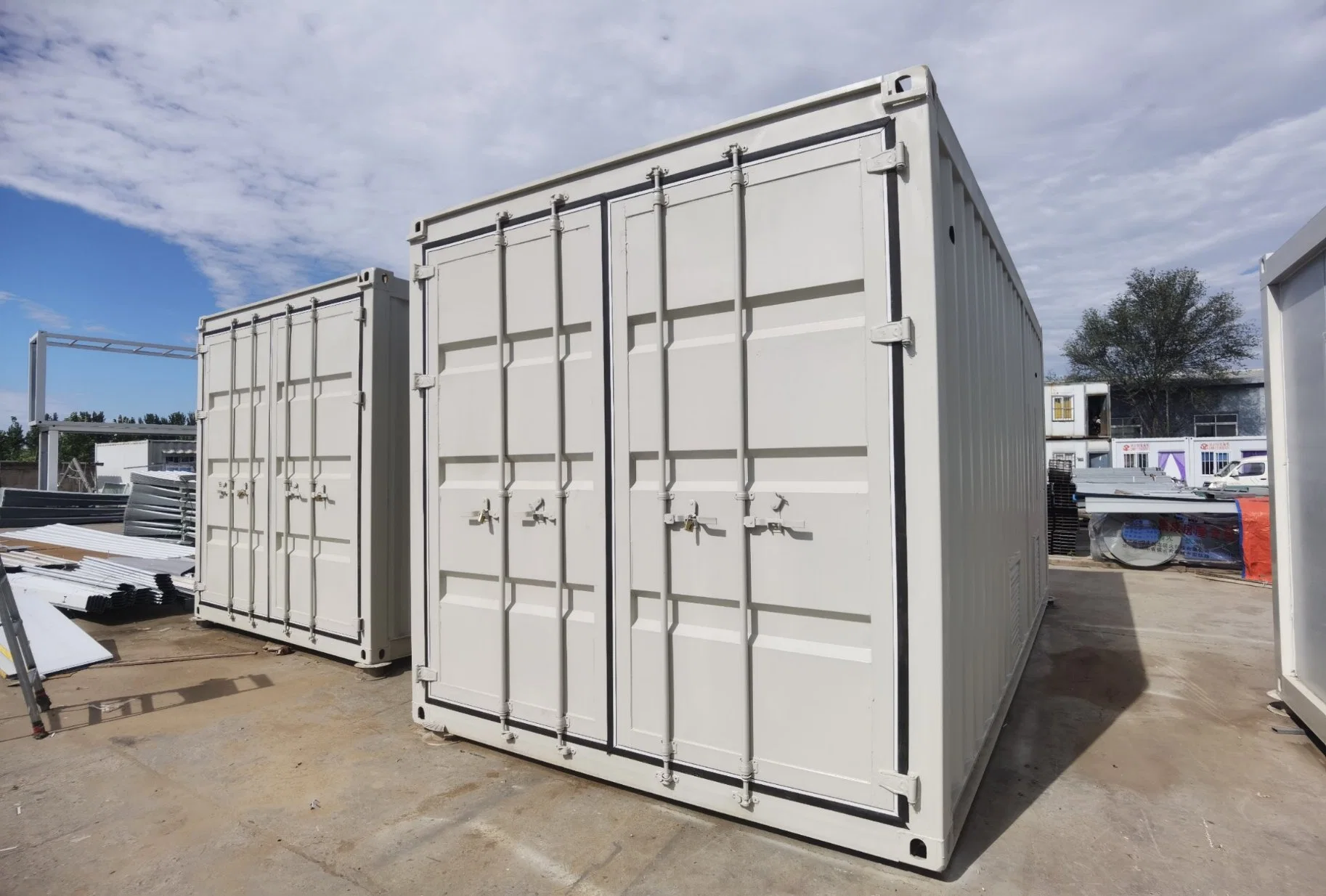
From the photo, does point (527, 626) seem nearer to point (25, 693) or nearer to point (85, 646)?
point (25, 693)

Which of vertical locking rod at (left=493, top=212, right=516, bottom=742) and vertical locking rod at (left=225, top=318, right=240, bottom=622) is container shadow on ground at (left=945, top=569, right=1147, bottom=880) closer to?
vertical locking rod at (left=493, top=212, right=516, bottom=742)

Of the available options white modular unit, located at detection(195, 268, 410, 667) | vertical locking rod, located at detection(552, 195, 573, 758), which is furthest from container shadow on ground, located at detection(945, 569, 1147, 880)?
white modular unit, located at detection(195, 268, 410, 667)

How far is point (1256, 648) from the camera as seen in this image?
256 inches

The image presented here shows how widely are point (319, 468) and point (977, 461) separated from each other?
5.13 metres

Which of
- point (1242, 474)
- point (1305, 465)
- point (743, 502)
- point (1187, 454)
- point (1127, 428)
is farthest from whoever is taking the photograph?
point (1127, 428)

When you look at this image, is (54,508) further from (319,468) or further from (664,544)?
(664,544)

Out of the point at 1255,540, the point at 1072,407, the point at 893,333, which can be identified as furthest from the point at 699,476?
the point at 1072,407

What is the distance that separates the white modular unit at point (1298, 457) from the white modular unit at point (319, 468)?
6.24 metres

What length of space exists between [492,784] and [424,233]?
10.9 ft

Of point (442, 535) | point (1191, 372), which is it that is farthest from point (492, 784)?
point (1191, 372)

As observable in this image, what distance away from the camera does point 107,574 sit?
296 inches

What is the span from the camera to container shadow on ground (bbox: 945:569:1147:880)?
336 cm

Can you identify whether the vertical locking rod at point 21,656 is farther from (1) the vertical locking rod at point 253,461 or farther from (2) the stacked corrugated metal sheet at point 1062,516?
(2) the stacked corrugated metal sheet at point 1062,516

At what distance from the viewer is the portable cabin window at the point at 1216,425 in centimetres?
3152
